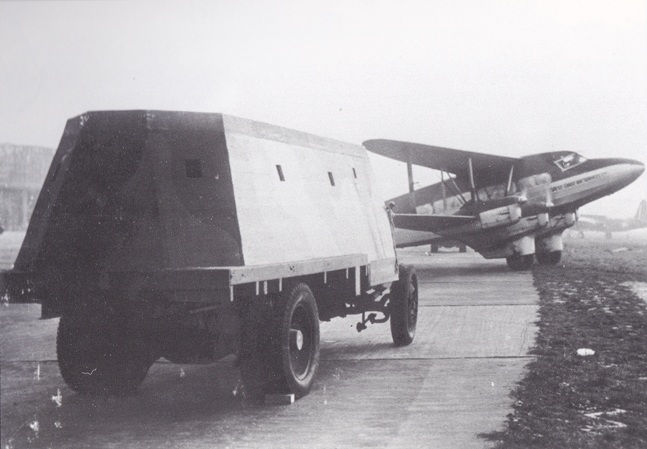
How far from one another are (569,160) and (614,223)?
55.0m

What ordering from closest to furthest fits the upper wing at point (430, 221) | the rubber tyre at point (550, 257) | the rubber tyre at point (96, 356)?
the rubber tyre at point (96, 356)
the upper wing at point (430, 221)
the rubber tyre at point (550, 257)

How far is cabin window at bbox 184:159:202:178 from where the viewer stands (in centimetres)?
614

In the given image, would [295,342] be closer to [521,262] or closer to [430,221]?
[430,221]

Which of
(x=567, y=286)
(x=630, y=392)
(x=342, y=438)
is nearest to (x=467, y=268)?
(x=567, y=286)

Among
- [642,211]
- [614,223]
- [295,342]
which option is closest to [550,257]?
[295,342]

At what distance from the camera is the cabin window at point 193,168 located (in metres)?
6.14

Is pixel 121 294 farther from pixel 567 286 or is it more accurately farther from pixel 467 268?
pixel 467 268

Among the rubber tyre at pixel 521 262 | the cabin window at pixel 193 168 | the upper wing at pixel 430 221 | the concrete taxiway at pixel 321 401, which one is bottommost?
the concrete taxiway at pixel 321 401

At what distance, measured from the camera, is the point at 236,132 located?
6367 millimetres

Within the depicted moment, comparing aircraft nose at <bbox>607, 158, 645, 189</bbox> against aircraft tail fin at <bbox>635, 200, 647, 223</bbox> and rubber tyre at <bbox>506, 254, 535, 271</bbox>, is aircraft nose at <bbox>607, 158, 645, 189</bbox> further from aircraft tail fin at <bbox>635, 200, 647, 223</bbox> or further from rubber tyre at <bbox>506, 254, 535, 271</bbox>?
aircraft tail fin at <bbox>635, 200, 647, 223</bbox>

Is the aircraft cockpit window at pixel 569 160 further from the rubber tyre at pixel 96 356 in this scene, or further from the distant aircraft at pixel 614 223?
the distant aircraft at pixel 614 223

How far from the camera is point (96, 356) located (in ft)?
22.3

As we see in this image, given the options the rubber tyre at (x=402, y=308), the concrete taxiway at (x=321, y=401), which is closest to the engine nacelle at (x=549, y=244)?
the concrete taxiway at (x=321, y=401)

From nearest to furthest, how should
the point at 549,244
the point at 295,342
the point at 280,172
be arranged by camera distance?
the point at 295,342
the point at 280,172
the point at 549,244
